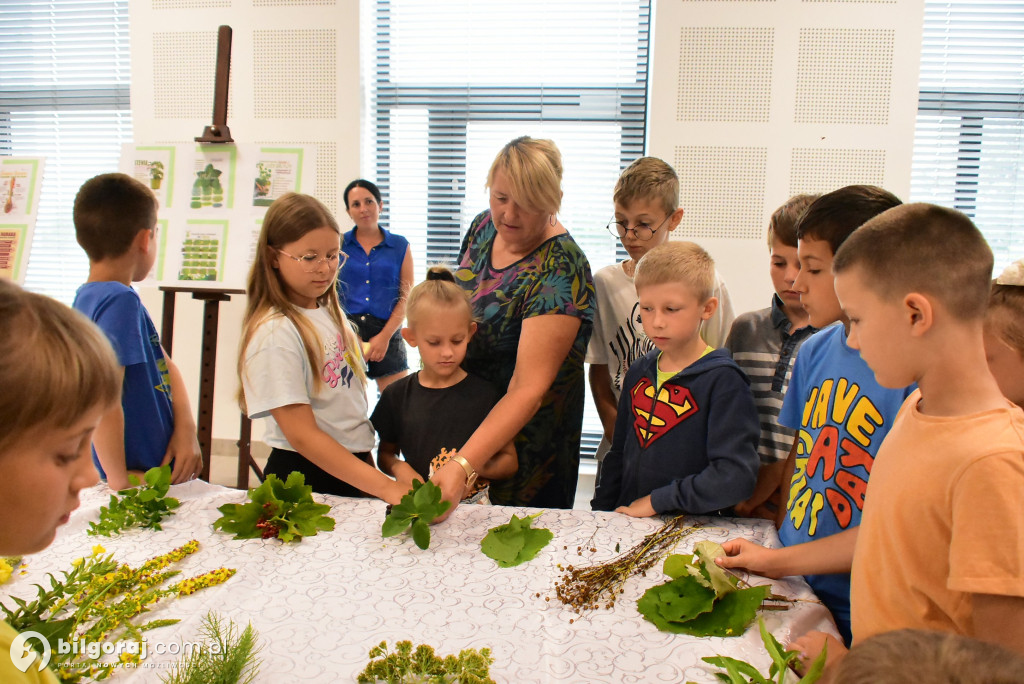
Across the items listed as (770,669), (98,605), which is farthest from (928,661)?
(98,605)

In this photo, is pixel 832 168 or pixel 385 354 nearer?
pixel 832 168

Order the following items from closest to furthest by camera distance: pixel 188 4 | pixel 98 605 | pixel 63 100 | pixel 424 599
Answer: pixel 98 605 < pixel 424 599 < pixel 188 4 < pixel 63 100

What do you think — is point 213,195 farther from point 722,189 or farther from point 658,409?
point 722,189

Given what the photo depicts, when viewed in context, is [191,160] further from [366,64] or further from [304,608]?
[304,608]

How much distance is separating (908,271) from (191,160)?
132 inches

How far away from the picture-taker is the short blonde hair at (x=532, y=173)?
1.86 metres

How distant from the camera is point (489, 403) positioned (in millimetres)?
1959

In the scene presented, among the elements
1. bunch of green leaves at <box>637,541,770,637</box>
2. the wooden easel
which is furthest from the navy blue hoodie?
the wooden easel

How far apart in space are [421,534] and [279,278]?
3.05 feet

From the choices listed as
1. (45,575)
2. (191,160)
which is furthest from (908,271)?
(191,160)

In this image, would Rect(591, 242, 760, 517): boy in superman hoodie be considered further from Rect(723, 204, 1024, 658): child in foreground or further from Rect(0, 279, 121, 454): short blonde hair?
Rect(0, 279, 121, 454): short blonde hair

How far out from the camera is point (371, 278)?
423 centimetres

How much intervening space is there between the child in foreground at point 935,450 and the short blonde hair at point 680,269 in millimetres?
679

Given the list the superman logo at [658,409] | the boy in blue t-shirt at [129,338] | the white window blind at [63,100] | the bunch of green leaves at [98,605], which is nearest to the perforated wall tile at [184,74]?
the white window blind at [63,100]
